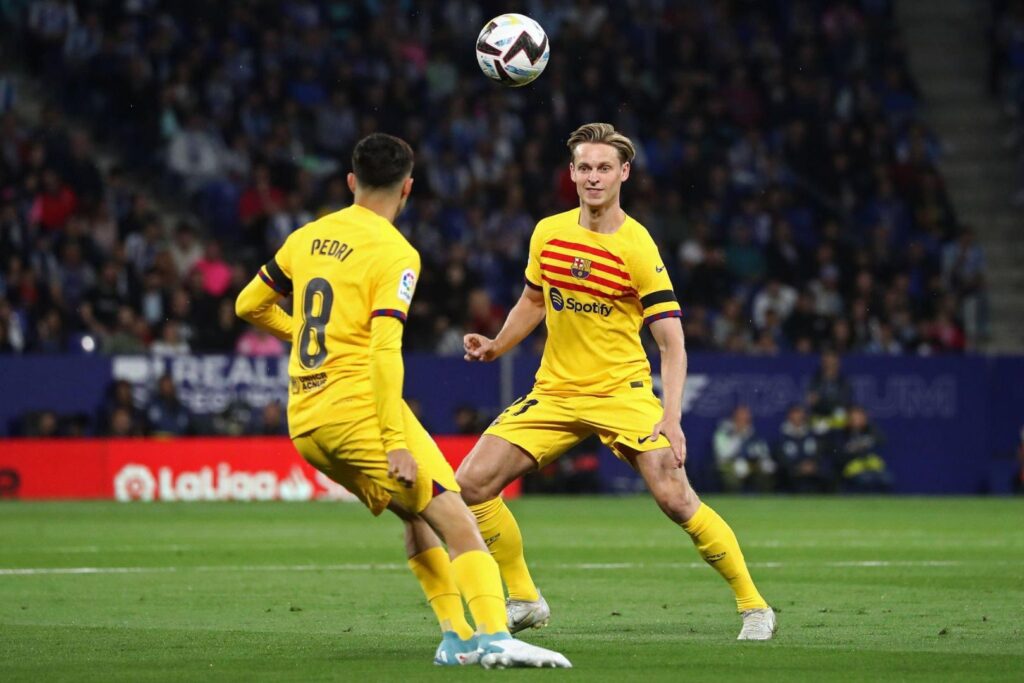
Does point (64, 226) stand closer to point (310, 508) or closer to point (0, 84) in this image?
point (0, 84)

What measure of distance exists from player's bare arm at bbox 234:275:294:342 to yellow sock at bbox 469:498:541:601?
168cm

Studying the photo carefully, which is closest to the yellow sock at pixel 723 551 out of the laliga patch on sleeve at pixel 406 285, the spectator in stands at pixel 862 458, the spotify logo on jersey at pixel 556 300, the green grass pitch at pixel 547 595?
the green grass pitch at pixel 547 595

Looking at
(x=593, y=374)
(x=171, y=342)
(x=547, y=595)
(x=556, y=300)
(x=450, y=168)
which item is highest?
(x=450, y=168)

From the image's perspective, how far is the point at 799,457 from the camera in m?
23.2

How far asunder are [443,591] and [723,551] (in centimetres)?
186

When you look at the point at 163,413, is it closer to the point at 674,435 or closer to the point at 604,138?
the point at 604,138

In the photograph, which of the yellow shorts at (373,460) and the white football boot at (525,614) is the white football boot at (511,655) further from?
the white football boot at (525,614)

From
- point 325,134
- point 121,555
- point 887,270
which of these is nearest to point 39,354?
point 325,134

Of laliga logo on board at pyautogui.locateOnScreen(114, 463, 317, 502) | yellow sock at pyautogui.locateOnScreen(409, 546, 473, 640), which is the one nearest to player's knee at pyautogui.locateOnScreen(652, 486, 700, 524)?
yellow sock at pyautogui.locateOnScreen(409, 546, 473, 640)

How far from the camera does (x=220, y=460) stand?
21406 mm

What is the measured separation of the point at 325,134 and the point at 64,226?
4.09 meters

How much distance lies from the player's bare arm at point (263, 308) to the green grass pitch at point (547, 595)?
55.7 inches

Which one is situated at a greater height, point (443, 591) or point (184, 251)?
point (184, 251)

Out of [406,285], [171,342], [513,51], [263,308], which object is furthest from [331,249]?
[171,342]
